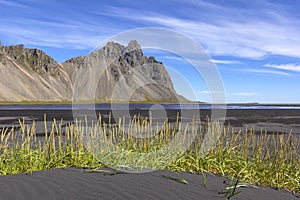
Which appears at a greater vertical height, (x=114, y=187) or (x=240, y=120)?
(x=114, y=187)

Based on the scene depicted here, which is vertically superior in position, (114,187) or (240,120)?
(114,187)

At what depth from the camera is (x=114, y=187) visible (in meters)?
5.98

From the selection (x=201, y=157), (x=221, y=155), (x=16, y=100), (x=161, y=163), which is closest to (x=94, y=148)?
(x=161, y=163)

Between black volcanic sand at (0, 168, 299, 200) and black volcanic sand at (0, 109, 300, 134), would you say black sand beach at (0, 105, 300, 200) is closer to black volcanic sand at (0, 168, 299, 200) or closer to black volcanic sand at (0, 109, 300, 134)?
black volcanic sand at (0, 168, 299, 200)

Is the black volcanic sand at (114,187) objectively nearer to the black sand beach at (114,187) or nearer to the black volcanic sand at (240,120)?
the black sand beach at (114,187)

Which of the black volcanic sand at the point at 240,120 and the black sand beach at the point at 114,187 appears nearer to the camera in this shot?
the black sand beach at the point at 114,187

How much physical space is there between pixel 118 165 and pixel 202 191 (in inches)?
86.1

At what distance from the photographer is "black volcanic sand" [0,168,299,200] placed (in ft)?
18.5

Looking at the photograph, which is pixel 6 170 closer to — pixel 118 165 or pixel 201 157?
pixel 118 165

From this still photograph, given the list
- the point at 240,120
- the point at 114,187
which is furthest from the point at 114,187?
the point at 240,120

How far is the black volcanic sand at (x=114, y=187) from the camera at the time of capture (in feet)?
18.5

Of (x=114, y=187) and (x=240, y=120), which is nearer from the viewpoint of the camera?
(x=114, y=187)

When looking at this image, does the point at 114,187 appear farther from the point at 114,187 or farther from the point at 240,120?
the point at 240,120

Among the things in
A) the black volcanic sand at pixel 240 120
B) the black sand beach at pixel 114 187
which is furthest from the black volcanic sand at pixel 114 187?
the black volcanic sand at pixel 240 120
